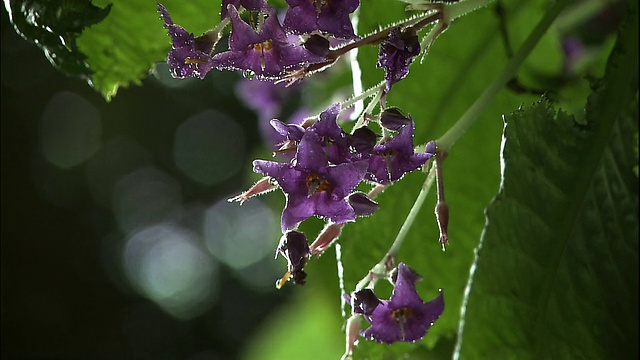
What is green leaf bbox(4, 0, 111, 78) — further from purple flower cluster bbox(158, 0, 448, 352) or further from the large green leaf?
the large green leaf

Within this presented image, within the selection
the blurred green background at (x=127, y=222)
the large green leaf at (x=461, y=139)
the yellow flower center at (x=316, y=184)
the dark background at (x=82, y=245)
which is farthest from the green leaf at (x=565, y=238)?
the dark background at (x=82, y=245)

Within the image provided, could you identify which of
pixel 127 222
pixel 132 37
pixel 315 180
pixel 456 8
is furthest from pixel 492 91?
pixel 127 222

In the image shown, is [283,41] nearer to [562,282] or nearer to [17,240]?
[562,282]

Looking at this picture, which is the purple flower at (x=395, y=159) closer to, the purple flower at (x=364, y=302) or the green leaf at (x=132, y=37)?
the purple flower at (x=364, y=302)

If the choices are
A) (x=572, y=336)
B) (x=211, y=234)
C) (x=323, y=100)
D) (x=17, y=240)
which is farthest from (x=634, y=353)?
(x=211, y=234)

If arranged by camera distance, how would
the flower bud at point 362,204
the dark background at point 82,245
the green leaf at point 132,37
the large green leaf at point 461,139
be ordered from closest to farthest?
the flower bud at point 362,204
the green leaf at point 132,37
the large green leaf at point 461,139
the dark background at point 82,245

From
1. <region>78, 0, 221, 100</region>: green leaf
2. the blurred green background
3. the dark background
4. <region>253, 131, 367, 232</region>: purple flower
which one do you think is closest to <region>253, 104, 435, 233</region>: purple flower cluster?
<region>253, 131, 367, 232</region>: purple flower
